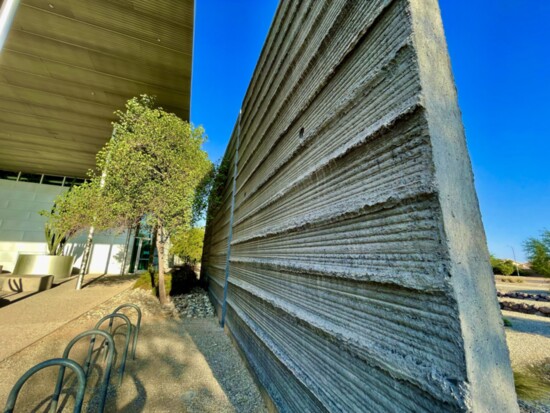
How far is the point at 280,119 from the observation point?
2.67 m

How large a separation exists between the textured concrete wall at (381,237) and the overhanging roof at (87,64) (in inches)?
328

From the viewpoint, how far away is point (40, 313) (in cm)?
549

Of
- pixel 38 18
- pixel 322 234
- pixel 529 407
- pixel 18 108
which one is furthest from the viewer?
pixel 18 108

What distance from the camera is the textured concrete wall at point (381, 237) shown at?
2.38ft

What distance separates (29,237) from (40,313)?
13.7m

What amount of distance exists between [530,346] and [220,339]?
19.7ft

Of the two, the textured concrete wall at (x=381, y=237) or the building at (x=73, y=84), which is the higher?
the building at (x=73, y=84)

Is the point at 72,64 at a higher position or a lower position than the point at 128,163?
higher

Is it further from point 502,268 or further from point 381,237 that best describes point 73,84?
point 502,268

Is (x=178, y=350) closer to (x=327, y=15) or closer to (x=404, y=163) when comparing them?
(x=404, y=163)

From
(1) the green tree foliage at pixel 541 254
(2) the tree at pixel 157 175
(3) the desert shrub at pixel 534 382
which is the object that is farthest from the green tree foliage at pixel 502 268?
(2) the tree at pixel 157 175

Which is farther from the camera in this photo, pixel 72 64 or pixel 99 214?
pixel 72 64

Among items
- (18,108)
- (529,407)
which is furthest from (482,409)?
(18,108)

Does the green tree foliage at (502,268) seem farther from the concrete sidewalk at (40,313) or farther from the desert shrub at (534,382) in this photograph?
the concrete sidewalk at (40,313)
